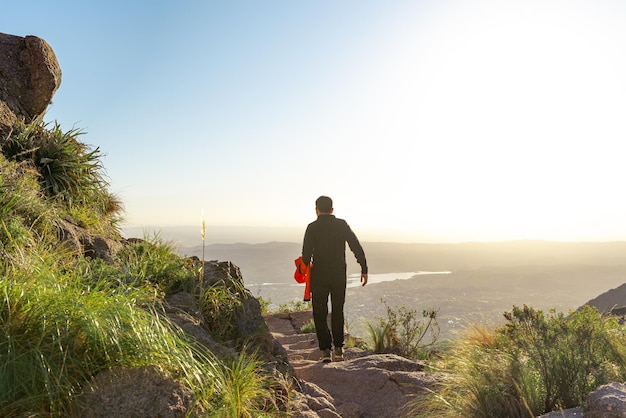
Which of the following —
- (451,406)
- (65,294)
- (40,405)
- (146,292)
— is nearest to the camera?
(40,405)

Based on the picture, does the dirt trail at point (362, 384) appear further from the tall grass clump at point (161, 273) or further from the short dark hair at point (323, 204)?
the short dark hair at point (323, 204)

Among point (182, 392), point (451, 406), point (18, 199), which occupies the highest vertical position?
point (18, 199)

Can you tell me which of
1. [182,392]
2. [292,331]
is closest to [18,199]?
[182,392]

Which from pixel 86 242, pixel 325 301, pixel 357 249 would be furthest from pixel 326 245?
pixel 86 242

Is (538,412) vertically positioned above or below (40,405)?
below

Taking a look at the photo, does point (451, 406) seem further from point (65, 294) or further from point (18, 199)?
point (18, 199)

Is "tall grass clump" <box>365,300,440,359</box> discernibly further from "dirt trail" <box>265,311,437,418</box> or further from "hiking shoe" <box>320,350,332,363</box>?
"hiking shoe" <box>320,350,332,363</box>

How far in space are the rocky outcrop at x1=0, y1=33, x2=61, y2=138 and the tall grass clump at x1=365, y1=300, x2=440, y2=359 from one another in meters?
8.01

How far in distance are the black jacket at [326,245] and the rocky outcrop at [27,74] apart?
20.6 feet

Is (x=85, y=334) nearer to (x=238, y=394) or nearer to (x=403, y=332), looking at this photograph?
(x=238, y=394)

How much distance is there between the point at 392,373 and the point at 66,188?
6021 mm

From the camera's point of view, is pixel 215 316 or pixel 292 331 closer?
pixel 215 316

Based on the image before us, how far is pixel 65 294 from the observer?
3.40 meters

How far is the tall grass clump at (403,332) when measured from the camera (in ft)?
31.0
